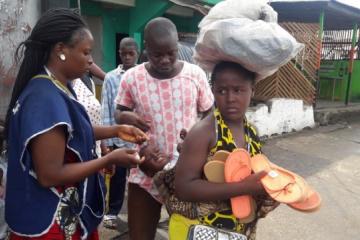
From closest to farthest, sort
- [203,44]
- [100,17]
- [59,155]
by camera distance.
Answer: [59,155]
[203,44]
[100,17]

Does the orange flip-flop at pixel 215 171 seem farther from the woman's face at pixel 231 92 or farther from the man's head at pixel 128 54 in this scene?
the man's head at pixel 128 54

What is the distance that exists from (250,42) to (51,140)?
835mm

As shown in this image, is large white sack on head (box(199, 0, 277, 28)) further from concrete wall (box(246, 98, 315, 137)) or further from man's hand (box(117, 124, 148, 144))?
concrete wall (box(246, 98, 315, 137))

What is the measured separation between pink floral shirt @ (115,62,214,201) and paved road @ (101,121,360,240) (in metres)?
1.44

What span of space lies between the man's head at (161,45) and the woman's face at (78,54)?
0.46m

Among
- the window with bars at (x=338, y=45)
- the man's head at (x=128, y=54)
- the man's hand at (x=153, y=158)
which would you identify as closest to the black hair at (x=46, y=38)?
the man's hand at (x=153, y=158)

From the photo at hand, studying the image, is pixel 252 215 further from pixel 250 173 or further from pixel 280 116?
pixel 280 116

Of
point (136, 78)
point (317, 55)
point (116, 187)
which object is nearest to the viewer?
point (136, 78)

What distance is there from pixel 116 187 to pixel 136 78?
170 cm

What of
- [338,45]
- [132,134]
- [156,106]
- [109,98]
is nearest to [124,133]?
[132,134]

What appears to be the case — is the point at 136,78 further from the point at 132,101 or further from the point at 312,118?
the point at 312,118

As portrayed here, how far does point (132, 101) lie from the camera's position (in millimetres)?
2154

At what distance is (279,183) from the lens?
1.41m

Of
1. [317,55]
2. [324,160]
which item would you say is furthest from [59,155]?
[317,55]
